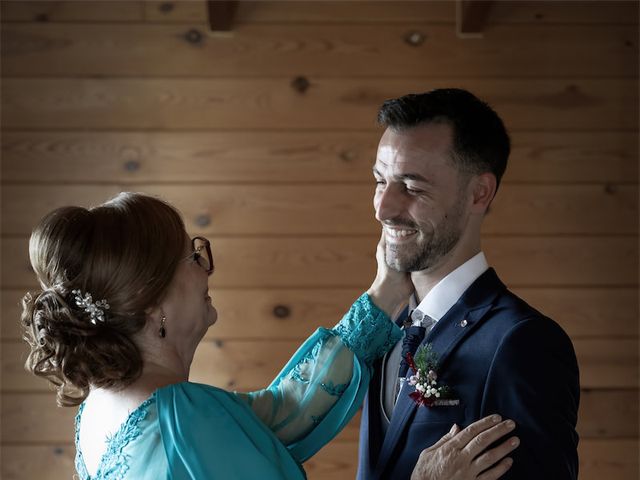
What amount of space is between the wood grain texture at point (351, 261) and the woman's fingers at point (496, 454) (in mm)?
1855

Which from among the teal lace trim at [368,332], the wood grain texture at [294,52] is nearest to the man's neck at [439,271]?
the teal lace trim at [368,332]

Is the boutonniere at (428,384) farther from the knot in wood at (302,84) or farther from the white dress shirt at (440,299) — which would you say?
the knot in wood at (302,84)

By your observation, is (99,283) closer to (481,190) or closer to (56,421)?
(481,190)

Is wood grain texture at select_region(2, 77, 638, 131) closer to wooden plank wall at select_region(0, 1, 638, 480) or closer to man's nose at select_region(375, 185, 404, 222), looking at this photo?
wooden plank wall at select_region(0, 1, 638, 480)

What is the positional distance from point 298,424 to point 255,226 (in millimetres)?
1622

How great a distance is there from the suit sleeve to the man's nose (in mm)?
392

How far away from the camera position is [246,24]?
338cm

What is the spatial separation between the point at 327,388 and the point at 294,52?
1.93 m

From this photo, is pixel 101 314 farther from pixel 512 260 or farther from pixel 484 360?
pixel 512 260

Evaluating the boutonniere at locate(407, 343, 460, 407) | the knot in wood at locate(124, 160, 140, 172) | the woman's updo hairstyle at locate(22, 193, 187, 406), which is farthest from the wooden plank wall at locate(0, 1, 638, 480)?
the woman's updo hairstyle at locate(22, 193, 187, 406)

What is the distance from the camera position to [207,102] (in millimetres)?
3381

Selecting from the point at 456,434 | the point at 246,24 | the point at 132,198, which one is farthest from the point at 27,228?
the point at 456,434

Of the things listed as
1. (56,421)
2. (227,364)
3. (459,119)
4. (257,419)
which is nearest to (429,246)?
(459,119)

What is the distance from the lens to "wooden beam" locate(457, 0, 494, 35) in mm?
3233
